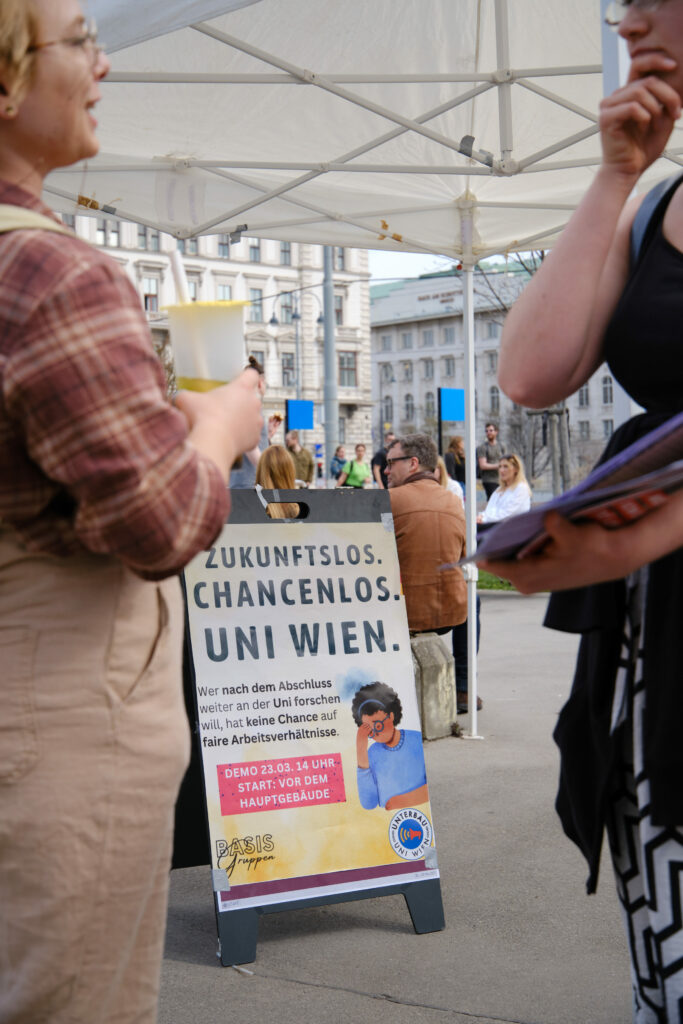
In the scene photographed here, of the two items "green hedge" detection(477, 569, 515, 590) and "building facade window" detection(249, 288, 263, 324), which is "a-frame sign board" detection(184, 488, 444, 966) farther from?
"building facade window" detection(249, 288, 263, 324)

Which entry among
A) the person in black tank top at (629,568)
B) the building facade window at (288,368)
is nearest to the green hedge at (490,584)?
the person in black tank top at (629,568)

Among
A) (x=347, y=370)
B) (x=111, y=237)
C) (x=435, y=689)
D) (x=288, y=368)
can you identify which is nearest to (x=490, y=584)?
(x=435, y=689)

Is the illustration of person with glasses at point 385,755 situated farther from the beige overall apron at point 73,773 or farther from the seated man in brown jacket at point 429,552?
the seated man in brown jacket at point 429,552

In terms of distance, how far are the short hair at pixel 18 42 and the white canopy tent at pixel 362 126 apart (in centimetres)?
397

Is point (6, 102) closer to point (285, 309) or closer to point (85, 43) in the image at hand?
point (85, 43)

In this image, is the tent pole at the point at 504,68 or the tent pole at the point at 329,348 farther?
the tent pole at the point at 329,348

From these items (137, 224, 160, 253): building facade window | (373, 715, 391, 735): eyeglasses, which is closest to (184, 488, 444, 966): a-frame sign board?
(373, 715, 391, 735): eyeglasses

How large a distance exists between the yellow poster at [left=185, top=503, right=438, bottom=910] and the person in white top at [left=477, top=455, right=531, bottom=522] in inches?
292

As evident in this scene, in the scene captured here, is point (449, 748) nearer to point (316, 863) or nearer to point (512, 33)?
point (316, 863)

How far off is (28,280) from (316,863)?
9.31 ft

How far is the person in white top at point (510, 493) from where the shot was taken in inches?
444

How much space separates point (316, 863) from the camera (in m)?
3.63

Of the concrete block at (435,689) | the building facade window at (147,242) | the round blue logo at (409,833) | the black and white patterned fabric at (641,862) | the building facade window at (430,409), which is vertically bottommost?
the building facade window at (430,409)

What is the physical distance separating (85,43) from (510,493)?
10.3 meters
